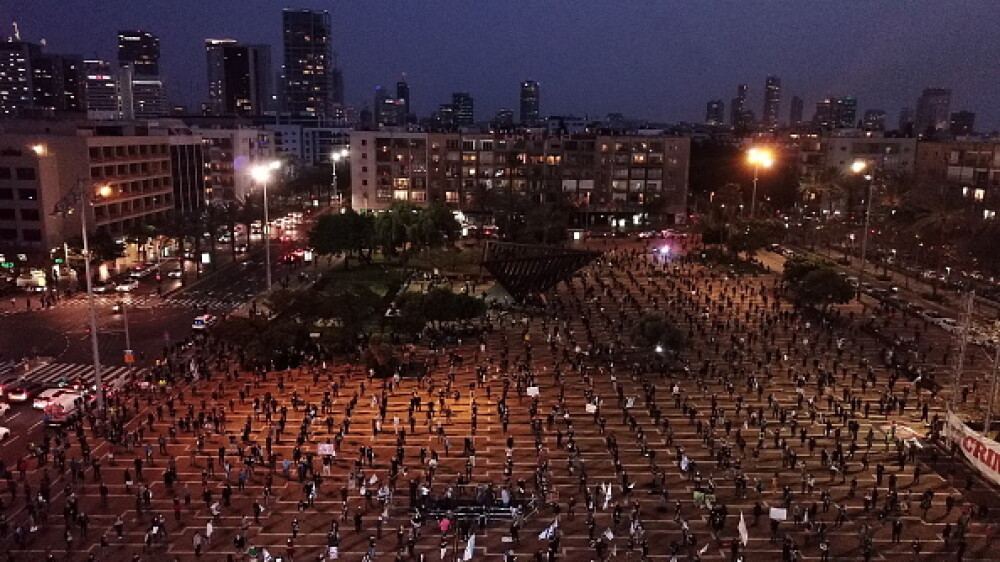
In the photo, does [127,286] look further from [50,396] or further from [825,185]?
[825,185]

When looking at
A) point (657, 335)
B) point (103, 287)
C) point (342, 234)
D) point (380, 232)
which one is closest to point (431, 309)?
point (657, 335)

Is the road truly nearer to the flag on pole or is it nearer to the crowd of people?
the crowd of people

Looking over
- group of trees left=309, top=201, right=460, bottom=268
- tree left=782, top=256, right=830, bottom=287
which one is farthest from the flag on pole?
group of trees left=309, top=201, right=460, bottom=268

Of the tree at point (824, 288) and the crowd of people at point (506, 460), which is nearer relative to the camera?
the crowd of people at point (506, 460)

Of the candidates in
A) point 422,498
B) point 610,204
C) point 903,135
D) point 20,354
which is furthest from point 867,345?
point 903,135

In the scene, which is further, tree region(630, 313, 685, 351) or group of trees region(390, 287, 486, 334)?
group of trees region(390, 287, 486, 334)

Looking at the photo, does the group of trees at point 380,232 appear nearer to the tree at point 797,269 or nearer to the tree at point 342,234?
the tree at point 342,234

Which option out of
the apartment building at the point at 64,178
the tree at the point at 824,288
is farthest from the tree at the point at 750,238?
the apartment building at the point at 64,178
